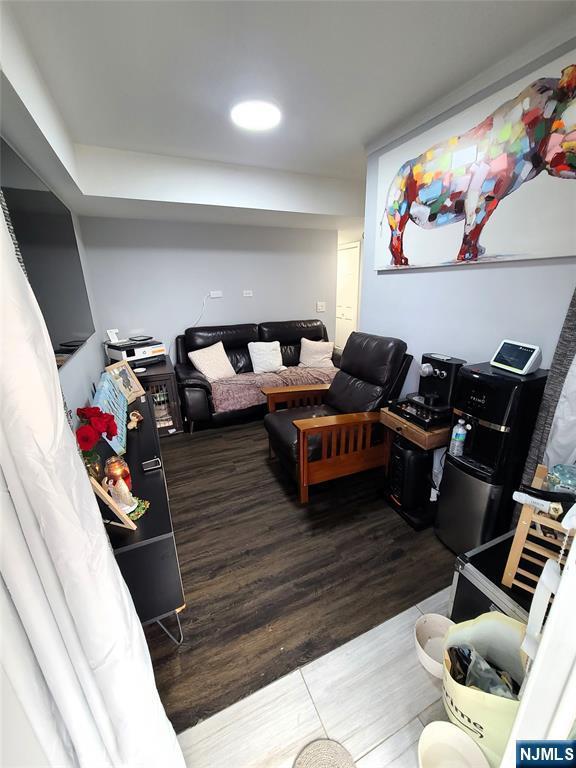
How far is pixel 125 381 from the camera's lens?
2441 millimetres

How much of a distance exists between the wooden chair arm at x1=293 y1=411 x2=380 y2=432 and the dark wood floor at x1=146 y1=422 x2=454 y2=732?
572 millimetres

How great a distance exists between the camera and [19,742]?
1.95ft

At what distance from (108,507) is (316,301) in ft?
12.6

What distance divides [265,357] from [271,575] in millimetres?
2516

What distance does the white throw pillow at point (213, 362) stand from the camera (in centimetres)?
343

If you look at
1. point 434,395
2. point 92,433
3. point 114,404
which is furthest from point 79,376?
point 434,395

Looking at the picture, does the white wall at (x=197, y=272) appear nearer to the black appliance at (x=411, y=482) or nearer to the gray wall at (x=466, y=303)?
the gray wall at (x=466, y=303)

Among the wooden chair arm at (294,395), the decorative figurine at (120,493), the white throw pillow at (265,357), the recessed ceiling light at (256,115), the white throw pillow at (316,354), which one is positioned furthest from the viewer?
the white throw pillow at (316,354)

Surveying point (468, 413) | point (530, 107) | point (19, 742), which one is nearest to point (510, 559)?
point (468, 413)

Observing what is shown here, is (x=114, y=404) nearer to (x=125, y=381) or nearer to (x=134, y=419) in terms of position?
(x=134, y=419)

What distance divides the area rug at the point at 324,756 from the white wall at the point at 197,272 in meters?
3.56

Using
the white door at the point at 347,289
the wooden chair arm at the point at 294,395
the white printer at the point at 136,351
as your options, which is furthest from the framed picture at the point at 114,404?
the white door at the point at 347,289

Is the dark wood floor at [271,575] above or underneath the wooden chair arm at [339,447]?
underneath

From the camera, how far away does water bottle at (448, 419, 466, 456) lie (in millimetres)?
1558
